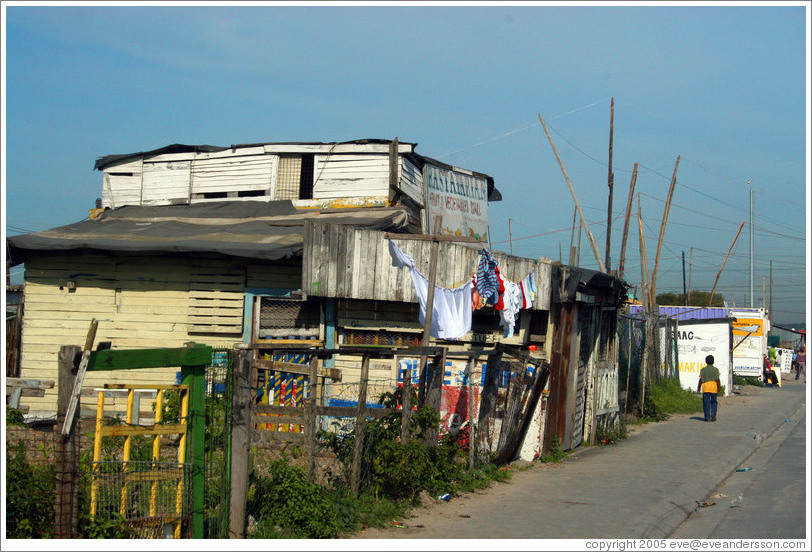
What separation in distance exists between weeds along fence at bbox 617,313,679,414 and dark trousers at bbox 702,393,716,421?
5.00 feet

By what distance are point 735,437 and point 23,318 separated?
46.9ft

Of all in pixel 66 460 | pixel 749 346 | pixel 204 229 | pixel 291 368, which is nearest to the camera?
pixel 66 460

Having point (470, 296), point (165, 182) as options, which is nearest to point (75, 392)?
point (470, 296)

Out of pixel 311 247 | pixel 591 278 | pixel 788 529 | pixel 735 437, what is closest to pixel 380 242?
pixel 311 247

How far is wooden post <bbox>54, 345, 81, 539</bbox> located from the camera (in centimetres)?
591

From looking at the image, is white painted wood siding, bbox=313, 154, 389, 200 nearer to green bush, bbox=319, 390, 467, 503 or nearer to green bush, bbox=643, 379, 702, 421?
green bush, bbox=643, 379, 702, 421

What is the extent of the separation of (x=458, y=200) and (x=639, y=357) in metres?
7.65

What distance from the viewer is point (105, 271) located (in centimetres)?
1478

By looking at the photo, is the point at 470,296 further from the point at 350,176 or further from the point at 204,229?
the point at 350,176

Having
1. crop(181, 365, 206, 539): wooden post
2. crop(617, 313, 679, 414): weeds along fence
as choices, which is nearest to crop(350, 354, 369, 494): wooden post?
crop(181, 365, 206, 539): wooden post

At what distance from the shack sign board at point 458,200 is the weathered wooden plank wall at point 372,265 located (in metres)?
10.1

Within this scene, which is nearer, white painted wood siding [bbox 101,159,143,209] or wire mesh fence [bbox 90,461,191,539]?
wire mesh fence [bbox 90,461,191,539]

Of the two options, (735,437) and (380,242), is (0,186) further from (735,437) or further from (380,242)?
(735,437)

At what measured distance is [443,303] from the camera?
12.4m
